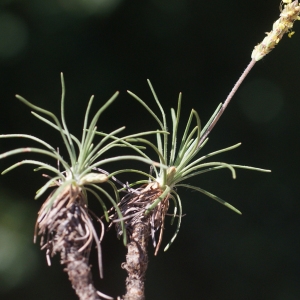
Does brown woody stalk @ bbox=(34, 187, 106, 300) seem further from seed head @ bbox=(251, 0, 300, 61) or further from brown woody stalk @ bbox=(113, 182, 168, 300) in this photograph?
seed head @ bbox=(251, 0, 300, 61)

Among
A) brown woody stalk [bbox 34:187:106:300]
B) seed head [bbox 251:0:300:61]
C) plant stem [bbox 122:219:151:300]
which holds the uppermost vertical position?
seed head [bbox 251:0:300:61]

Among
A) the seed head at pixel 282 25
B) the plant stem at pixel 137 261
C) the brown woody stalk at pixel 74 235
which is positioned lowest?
the plant stem at pixel 137 261

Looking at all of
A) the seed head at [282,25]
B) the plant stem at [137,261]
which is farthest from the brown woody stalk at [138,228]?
the seed head at [282,25]

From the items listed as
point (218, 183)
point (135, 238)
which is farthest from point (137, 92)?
point (135, 238)

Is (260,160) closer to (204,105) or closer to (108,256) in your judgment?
(204,105)

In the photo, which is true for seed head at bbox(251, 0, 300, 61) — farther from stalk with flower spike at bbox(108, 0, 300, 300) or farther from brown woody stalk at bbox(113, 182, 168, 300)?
brown woody stalk at bbox(113, 182, 168, 300)

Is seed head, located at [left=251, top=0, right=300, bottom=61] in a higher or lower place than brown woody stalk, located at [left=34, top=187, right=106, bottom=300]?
higher

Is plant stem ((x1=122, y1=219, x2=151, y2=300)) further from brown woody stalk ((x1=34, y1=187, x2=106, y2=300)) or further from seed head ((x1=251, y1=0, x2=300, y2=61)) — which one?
seed head ((x1=251, y1=0, x2=300, y2=61))

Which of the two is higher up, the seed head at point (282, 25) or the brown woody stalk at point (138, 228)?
the seed head at point (282, 25)

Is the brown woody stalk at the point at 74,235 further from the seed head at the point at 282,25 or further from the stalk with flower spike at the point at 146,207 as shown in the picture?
the seed head at the point at 282,25

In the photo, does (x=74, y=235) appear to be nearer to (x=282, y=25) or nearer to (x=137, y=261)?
(x=137, y=261)

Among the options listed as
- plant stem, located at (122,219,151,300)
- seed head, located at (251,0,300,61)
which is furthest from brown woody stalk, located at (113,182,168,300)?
seed head, located at (251,0,300,61)
